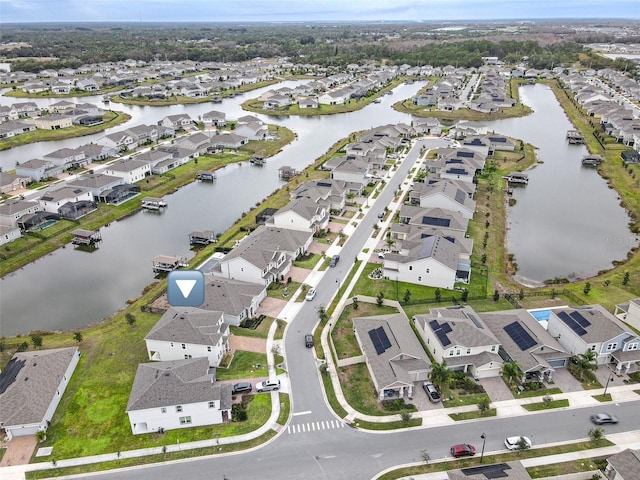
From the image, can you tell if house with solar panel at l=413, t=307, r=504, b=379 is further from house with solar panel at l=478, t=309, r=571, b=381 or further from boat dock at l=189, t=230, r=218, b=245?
boat dock at l=189, t=230, r=218, b=245

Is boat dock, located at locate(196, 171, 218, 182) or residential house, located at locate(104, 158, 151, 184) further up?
residential house, located at locate(104, 158, 151, 184)

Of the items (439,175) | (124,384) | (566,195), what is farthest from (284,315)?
(566,195)

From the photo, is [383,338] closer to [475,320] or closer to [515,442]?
[475,320]

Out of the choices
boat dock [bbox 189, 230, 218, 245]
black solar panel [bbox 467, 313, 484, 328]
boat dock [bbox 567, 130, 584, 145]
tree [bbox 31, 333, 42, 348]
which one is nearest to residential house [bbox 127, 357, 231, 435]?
tree [bbox 31, 333, 42, 348]

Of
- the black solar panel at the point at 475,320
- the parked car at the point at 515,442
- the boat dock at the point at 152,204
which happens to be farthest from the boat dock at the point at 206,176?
the parked car at the point at 515,442

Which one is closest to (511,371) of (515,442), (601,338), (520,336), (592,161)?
(520,336)

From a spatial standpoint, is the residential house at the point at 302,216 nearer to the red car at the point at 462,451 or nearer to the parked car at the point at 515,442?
the red car at the point at 462,451

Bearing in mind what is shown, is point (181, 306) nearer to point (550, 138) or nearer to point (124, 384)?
point (124, 384)

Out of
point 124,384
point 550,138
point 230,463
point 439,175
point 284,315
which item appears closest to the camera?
point 230,463
